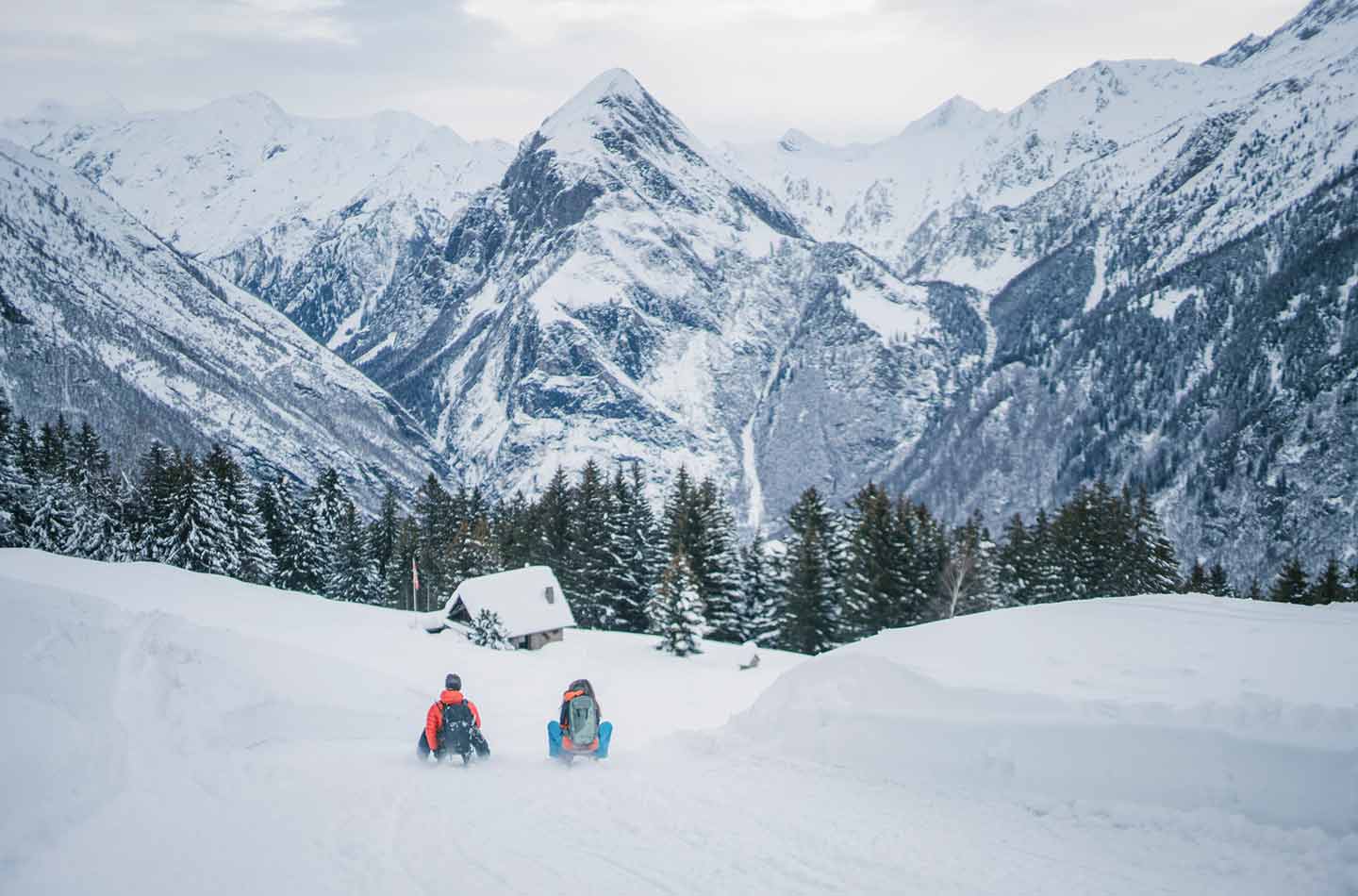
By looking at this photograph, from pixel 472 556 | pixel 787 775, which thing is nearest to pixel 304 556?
pixel 472 556

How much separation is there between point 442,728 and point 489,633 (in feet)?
100

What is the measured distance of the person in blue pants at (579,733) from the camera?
41.5ft

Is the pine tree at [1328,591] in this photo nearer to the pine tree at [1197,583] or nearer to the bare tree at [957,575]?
the pine tree at [1197,583]

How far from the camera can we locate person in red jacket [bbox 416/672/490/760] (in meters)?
12.3

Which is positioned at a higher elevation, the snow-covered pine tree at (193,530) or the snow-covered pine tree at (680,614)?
the snow-covered pine tree at (193,530)

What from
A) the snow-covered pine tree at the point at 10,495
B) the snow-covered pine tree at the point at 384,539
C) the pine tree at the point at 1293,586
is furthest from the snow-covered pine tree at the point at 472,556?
the pine tree at the point at 1293,586

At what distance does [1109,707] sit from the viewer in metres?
9.10

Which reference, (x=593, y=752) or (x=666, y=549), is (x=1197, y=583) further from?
(x=593, y=752)

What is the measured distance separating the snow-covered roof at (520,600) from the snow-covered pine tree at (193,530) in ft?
45.3

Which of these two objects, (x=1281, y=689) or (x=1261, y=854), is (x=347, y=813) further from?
(x=1281, y=689)

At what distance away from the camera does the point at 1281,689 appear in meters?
8.64

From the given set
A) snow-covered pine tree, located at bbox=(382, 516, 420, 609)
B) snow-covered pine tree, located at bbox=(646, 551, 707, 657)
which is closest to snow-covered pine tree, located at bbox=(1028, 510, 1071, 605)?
snow-covered pine tree, located at bbox=(646, 551, 707, 657)

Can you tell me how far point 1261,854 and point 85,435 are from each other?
7685 centimetres

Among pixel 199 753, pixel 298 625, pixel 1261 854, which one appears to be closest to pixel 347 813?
pixel 199 753
